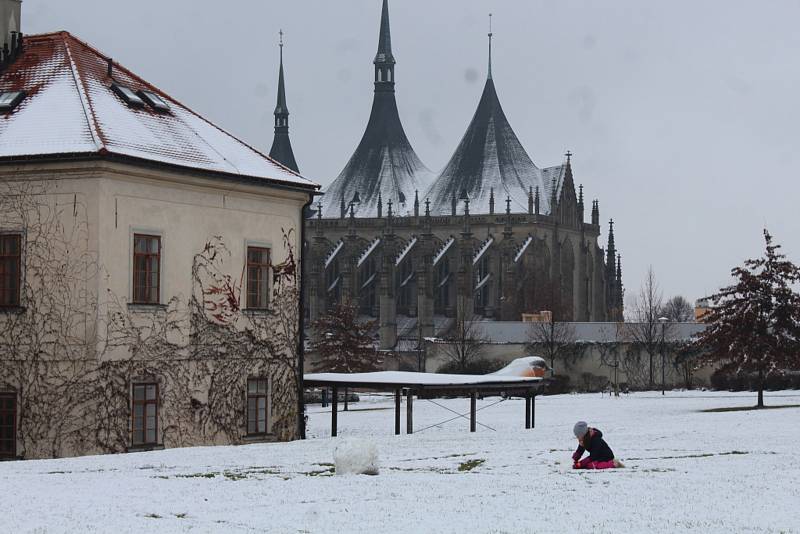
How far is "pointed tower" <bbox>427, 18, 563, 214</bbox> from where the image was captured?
11450 cm

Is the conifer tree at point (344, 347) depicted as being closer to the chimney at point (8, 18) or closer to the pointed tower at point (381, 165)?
the chimney at point (8, 18)

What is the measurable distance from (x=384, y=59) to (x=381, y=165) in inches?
425

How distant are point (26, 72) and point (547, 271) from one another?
253 feet

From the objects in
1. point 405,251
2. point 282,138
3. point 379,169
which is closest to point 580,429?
point 405,251

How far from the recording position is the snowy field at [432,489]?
1619 cm

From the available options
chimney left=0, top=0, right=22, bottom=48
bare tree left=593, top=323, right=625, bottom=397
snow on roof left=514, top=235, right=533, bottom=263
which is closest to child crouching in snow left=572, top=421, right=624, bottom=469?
chimney left=0, top=0, right=22, bottom=48

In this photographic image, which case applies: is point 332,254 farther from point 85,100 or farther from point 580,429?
point 580,429

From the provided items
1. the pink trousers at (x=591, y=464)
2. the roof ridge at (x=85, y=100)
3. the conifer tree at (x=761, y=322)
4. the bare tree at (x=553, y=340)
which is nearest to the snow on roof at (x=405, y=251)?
the bare tree at (x=553, y=340)

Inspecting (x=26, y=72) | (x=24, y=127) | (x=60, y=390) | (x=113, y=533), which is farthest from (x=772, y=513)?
(x=26, y=72)

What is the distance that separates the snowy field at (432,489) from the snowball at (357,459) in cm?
28

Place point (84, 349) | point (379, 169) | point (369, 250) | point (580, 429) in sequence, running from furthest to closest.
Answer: point (379, 169)
point (369, 250)
point (84, 349)
point (580, 429)

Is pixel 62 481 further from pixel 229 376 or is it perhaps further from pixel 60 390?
pixel 229 376

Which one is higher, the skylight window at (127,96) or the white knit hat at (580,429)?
the skylight window at (127,96)

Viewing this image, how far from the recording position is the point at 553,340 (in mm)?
79125
